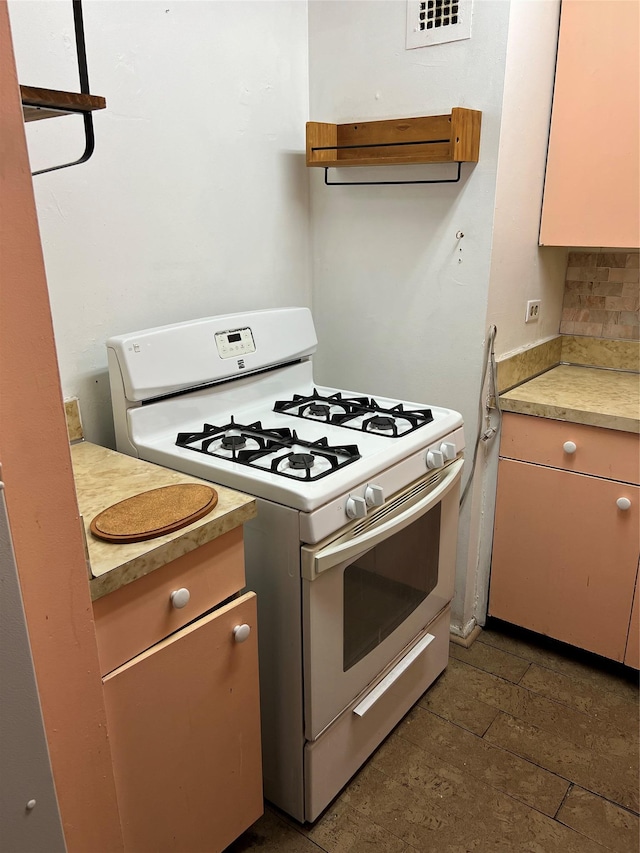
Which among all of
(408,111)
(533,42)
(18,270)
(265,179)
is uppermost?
(533,42)

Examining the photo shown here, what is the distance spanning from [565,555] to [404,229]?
116 centimetres

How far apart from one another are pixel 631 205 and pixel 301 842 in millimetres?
1973

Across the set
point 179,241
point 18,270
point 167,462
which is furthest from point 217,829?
point 179,241

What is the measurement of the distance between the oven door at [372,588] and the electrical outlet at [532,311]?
707 mm

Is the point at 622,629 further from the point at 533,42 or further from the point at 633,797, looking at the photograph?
the point at 533,42

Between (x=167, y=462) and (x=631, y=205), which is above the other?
(x=631, y=205)

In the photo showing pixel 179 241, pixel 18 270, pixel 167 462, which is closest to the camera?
pixel 18 270

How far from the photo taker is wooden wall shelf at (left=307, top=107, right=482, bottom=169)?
178 cm

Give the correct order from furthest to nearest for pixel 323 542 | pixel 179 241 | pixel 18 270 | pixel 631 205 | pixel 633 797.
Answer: pixel 631 205, pixel 179 241, pixel 633 797, pixel 323 542, pixel 18 270

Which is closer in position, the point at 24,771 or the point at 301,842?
the point at 24,771

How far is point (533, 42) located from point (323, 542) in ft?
5.14

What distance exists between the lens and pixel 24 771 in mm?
824

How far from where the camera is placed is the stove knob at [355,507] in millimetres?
1396

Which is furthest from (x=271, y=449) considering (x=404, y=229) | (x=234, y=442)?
(x=404, y=229)
